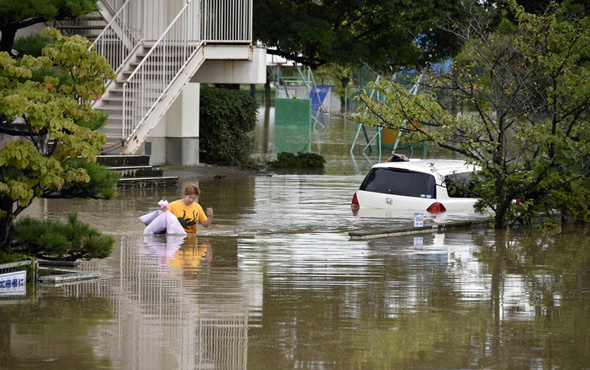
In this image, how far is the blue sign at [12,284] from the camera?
969 centimetres

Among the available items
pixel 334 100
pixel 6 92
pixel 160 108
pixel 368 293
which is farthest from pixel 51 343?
pixel 334 100

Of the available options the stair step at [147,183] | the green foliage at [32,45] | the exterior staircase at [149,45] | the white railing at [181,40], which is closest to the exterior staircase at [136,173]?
the stair step at [147,183]

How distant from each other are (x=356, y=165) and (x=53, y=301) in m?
23.1

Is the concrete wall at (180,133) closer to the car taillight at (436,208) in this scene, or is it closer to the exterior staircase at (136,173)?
the exterior staircase at (136,173)

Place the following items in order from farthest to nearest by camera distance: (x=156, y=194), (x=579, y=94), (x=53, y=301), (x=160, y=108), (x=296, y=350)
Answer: (x=160, y=108), (x=156, y=194), (x=579, y=94), (x=53, y=301), (x=296, y=350)

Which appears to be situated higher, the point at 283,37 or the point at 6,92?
the point at 283,37

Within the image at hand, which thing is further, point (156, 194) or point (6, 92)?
point (156, 194)

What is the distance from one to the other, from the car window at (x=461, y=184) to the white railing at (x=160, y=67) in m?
8.93

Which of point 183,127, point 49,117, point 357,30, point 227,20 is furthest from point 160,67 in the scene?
point 49,117

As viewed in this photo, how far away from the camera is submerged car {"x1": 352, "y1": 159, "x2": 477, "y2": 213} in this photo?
56.5 feet

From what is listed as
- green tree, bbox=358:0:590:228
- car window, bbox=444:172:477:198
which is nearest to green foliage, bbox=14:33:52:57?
green tree, bbox=358:0:590:228

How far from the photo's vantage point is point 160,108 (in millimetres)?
24125

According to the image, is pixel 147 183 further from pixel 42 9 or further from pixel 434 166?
pixel 42 9

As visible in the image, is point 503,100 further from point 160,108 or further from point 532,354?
point 160,108
